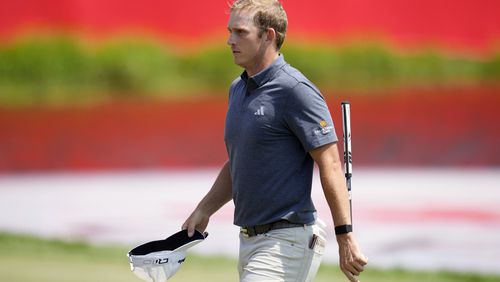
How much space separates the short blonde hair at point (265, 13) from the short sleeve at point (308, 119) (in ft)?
0.90

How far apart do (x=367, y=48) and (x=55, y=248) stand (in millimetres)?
3659

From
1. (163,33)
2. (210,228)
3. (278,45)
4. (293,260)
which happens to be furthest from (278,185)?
(163,33)

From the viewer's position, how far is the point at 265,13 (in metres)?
3.50

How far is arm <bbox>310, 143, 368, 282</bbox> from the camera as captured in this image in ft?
10.9

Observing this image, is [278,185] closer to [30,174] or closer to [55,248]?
[55,248]

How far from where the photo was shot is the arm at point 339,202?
3320 mm

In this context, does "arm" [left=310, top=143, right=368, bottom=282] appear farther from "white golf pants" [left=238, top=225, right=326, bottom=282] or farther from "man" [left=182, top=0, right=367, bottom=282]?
"white golf pants" [left=238, top=225, right=326, bottom=282]

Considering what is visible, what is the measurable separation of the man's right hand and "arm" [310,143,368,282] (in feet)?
2.21

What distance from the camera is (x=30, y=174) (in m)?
9.31

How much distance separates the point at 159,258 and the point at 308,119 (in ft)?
2.76

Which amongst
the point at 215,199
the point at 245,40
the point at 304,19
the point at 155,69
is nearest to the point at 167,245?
the point at 215,199

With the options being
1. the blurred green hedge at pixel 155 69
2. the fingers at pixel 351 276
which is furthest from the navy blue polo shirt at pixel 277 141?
the blurred green hedge at pixel 155 69

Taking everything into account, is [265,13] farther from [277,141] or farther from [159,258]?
[159,258]

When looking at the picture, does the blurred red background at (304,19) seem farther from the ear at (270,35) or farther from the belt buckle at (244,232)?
the belt buckle at (244,232)
